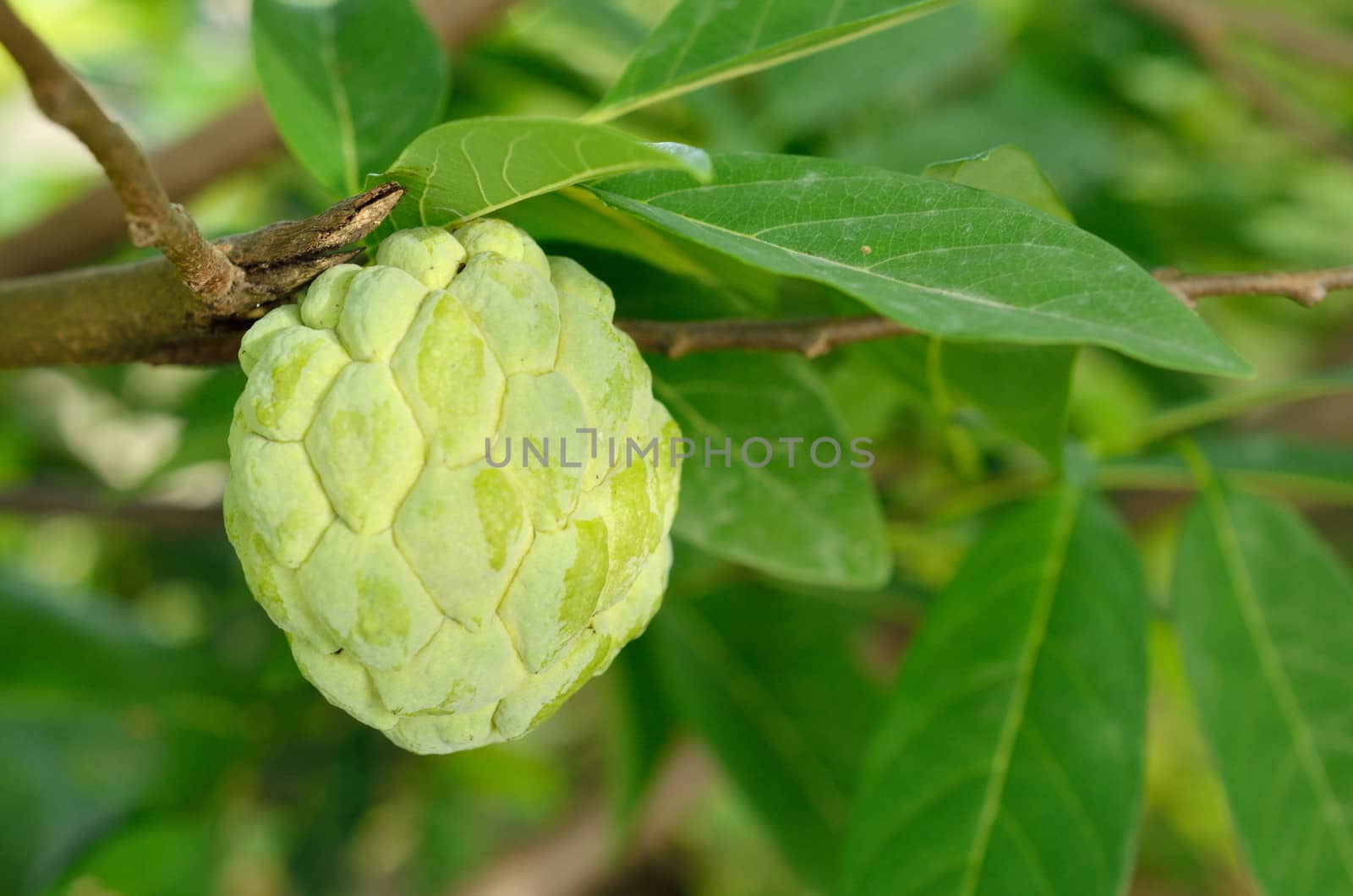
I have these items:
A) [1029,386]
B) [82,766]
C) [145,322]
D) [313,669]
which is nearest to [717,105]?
[1029,386]

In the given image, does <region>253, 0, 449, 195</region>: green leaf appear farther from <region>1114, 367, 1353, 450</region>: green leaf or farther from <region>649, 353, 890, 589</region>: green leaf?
<region>1114, 367, 1353, 450</region>: green leaf

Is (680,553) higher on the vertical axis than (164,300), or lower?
lower

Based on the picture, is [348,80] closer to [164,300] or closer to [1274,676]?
[164,300]

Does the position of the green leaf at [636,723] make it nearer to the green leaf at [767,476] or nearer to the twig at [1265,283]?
the green leaf at [767,476]

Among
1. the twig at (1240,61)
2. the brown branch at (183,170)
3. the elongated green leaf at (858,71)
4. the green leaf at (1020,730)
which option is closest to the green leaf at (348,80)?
the brown branch at (183,170)

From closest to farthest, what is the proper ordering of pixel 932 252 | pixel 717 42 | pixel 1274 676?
pixel 932 252 → pixel 717 42 → pixel 1274 676

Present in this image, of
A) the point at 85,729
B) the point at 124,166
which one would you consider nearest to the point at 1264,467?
the point at 124,166

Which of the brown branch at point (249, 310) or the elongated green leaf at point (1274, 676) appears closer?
the brown branch at point (249, 310)
